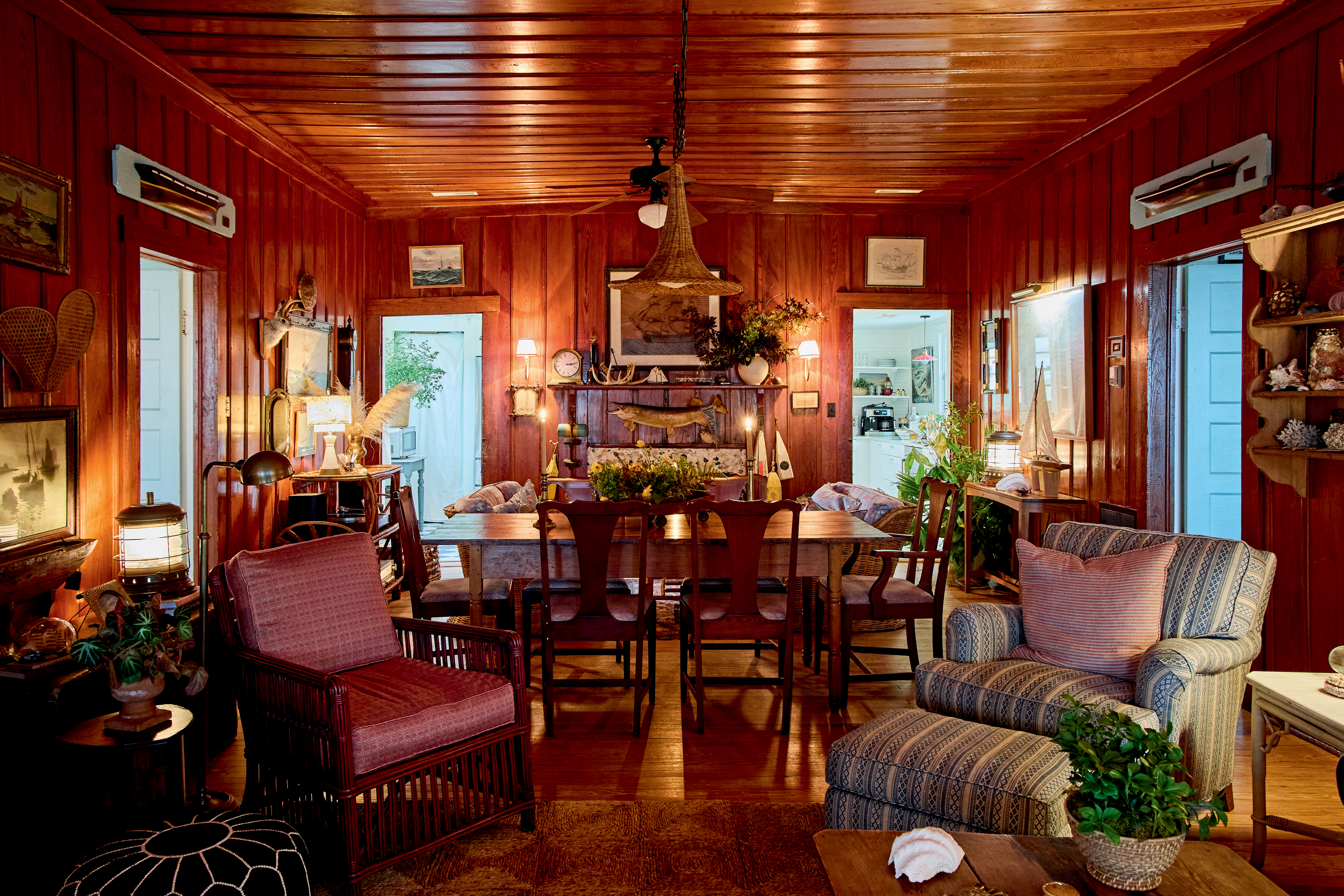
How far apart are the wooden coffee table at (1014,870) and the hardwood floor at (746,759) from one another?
851 mm

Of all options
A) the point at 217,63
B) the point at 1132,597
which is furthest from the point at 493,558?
the point at 217,63

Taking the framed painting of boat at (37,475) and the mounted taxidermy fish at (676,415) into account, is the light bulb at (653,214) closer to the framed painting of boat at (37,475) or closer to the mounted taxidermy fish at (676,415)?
the mounted taxidermy fish at (676,415)

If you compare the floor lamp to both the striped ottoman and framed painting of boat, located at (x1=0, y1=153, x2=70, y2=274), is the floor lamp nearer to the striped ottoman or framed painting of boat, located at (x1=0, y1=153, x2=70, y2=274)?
framed painting of boat, located at (x1=0, y1=153, x2=70, y2=274)

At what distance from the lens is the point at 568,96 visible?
4777 millimetres

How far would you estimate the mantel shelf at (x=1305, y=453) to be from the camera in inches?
132

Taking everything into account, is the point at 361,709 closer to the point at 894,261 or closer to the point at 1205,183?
the point at 1205,183

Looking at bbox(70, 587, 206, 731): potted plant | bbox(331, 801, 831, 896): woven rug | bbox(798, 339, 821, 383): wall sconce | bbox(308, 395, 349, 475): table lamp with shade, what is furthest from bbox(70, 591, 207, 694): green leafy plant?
bbox(798, 339, 821, 383): wall sconce

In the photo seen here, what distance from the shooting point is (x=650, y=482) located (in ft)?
12.8

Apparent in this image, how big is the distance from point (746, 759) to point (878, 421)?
818 centimetres

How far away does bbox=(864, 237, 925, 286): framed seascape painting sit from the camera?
24.9ft

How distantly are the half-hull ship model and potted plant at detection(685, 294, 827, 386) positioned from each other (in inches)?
121

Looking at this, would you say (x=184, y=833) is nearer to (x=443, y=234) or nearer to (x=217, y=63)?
(x=217, y=63)

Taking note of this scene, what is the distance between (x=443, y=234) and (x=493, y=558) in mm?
4531

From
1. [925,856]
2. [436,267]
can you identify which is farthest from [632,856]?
[436,267]
